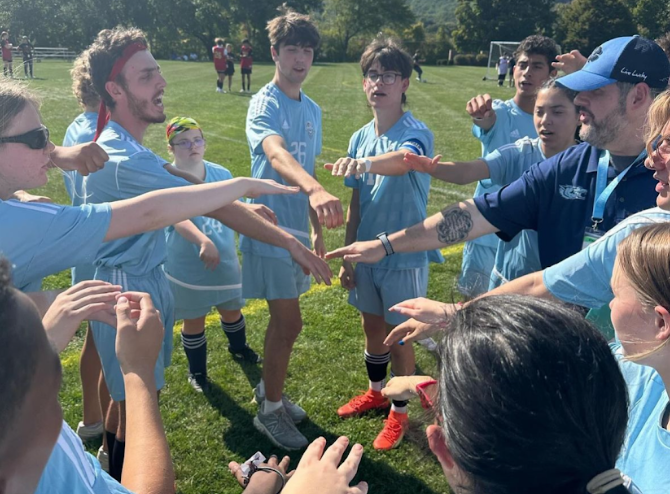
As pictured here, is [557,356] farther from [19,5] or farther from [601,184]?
[19,5]

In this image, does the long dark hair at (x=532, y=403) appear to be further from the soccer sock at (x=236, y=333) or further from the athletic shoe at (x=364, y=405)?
the soccer sock at (x=236, y=333)

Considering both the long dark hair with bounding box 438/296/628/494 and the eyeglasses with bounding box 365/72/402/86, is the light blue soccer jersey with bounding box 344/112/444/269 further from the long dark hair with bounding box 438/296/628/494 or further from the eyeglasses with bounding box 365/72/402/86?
the long dark hair with bounding box 438/296/628/494

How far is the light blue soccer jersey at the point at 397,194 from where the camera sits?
410cm

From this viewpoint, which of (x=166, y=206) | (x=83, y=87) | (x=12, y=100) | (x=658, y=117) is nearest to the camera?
(x=658, y=117)

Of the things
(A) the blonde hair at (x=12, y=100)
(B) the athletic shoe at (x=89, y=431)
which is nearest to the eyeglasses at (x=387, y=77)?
(A) the blonde hair at (x=12, y=100)

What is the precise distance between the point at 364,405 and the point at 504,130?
107 inches

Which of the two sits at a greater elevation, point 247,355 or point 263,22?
point 263,22

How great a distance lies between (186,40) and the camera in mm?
64875

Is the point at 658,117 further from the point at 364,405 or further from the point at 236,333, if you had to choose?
the point at 236,333

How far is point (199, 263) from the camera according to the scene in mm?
4680

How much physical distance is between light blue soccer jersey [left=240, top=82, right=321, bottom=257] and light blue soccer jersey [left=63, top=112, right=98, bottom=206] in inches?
44.4

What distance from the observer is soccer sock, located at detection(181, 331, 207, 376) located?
4.70 meters

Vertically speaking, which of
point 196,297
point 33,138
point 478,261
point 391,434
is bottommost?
point 391,434

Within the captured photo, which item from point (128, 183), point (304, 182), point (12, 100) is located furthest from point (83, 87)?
point (304, 182)
